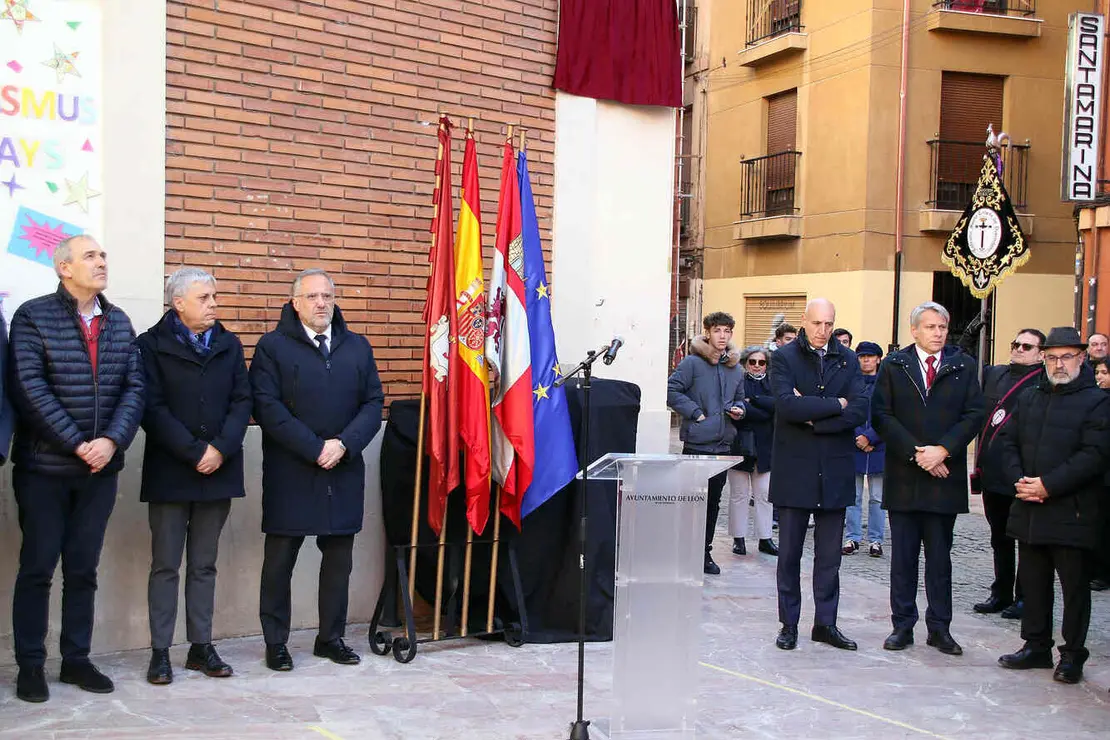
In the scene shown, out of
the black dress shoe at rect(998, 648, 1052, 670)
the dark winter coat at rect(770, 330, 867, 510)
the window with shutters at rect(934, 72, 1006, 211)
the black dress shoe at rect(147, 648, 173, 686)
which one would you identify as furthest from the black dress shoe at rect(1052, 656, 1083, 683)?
the window with shutters at rect(934, 72, 1006, 211)

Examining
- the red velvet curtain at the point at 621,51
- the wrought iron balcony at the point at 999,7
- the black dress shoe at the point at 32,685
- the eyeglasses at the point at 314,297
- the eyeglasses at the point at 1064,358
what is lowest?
the black dress shoe at the point at 32,685

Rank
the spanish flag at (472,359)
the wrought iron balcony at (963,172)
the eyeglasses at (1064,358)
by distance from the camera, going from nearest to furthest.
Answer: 1. the eyeglasses at (1064,358)
2. the spanish flag at (472,359)
3. the wrought iron balcony at (963,172)

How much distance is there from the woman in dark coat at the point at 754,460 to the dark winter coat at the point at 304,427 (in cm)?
427

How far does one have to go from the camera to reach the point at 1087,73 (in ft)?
47.0

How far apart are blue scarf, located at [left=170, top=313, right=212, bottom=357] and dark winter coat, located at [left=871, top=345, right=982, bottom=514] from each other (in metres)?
3.85

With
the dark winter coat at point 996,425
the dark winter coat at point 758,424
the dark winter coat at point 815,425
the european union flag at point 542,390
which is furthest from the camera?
the dark winter coat at point 758,424

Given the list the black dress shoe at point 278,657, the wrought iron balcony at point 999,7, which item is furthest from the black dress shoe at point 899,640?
the wrought iron balcony at point 999,7

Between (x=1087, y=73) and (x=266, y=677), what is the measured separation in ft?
41.1

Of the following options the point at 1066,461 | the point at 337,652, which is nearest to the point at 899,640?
the point at 1066,461

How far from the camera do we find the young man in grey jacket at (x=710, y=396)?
357 inches

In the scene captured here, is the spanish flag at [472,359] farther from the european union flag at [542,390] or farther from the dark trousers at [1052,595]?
the dark trousers at [1052,595]

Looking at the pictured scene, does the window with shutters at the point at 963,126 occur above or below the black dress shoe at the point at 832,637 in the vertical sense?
above

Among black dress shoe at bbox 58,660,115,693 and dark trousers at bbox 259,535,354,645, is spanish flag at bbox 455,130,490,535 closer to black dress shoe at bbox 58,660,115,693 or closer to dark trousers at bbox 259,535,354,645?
dark trousers at bbox 259,535,354,645

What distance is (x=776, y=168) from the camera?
74.5ft
